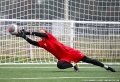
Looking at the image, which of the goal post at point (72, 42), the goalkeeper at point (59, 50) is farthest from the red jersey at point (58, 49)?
the goal post at point (72, 42)

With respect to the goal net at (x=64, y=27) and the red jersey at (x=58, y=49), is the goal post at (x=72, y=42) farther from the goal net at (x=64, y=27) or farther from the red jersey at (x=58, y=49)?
the red jersey at (x=58, y=49)

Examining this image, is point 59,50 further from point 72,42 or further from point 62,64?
point 72,42

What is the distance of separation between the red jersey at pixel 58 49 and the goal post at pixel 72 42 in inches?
Answer: 195

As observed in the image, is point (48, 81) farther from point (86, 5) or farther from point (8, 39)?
point (86, 5)

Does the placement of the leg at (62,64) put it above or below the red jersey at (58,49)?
below

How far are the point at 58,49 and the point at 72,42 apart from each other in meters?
5.44

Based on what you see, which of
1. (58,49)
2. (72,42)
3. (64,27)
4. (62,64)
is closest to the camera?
(62,64)

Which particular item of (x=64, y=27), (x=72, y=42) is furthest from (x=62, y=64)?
(x=64, y=27)

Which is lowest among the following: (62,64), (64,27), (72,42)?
(72,42)

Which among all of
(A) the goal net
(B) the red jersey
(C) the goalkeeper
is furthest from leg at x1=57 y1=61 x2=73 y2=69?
(A) the goal net

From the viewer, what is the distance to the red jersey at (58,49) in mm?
10477

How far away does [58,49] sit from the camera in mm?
10555

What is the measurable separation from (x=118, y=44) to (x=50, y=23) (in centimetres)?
250

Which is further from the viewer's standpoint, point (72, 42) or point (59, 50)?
point (72, 42)
